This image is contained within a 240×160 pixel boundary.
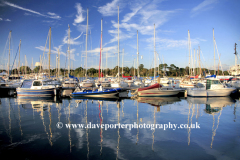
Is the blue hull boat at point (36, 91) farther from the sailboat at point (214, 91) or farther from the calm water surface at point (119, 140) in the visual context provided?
the sailboat at point (214, 91)

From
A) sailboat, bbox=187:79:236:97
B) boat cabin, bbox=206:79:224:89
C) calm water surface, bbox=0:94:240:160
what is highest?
boat cabin, bbox=206:79:224:89

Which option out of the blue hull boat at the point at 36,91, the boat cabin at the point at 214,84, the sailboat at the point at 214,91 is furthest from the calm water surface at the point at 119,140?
the blue hull boat at the point at 36,91

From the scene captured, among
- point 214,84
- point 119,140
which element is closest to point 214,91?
point 214,84

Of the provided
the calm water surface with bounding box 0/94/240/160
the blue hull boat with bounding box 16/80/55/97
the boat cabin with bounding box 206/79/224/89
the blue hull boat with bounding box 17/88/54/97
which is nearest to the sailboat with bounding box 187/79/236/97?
the boat cabin with bounding box 206/79/224/89

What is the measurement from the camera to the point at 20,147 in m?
7.62

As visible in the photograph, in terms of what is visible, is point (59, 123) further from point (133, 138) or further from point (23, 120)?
point (133, 138)

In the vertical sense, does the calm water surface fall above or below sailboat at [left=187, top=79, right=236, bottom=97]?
below

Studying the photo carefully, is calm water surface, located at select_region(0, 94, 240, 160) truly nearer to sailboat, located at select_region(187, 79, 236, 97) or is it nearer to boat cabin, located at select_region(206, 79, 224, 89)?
sailboat, located at select_region(187, 79, 236, 97)

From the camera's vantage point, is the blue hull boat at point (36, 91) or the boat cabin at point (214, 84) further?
the blue hull boat at point (36, 91)

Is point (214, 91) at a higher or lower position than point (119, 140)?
higher

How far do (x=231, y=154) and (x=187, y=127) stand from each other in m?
3.68

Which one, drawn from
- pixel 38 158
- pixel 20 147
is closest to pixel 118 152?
pixel 38 158

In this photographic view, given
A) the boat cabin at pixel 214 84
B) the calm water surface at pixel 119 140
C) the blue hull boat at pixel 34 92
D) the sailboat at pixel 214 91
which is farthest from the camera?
the blue hull boat at pixel 34 92

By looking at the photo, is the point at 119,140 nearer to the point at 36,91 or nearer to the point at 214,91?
the point at 214,91
